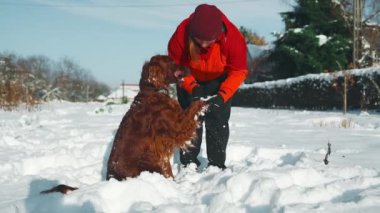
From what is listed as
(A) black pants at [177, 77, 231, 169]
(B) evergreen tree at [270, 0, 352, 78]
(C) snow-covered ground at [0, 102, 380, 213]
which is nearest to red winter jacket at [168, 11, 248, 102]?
(A) black pants at [177, 77, 231, 169]

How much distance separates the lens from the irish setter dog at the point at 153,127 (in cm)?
344

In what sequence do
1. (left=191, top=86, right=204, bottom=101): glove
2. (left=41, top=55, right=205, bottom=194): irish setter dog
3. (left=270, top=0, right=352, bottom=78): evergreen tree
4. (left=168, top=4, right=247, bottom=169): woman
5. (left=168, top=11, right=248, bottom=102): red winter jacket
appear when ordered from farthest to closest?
(left=270, top=0, right=352, bottom=78): evergreen tree → (left=191, top=86, right=204, bottom=101): glove → (left=168, top=11, right=248, bottom=102): red winter jacket → (left=168, top=4, right=247, bottom=169): woman → (left=41, top=55, right=205, bottom=194): irish setter dog

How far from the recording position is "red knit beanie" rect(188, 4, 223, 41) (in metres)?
3.50

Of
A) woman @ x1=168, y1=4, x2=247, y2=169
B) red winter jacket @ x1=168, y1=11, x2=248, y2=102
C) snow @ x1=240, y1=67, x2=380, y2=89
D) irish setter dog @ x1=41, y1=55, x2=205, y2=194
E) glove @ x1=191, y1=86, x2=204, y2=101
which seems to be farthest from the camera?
snow @ x1=240, y1=67, x2=380, y2=89

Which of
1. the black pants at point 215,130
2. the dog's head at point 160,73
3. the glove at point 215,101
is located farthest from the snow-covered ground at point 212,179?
the dog's head at point 160,73

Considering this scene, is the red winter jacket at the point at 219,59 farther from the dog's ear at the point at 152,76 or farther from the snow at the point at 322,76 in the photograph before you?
the snow at the point at 322,76

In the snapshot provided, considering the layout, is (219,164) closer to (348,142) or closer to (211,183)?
(211,183)

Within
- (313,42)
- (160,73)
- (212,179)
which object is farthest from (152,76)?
(313,42)

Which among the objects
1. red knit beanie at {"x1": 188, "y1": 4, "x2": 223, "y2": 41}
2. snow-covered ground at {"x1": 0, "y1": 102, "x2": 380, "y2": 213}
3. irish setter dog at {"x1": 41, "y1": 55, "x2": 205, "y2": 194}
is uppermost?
red knit beanie at {"x1": 188, "y1": 4, "x2": 223, "y2": 41}

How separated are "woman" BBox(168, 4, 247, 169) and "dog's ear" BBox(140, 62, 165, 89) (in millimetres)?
262

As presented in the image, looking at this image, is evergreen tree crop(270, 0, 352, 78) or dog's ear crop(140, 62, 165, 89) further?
evergreen tree crop(270, 0, 352, 78)

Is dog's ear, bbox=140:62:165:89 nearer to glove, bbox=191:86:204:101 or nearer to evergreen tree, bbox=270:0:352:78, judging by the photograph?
glove, bbox=191:86:204:101

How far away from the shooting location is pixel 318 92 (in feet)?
50.4

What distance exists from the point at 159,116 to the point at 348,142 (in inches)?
121
